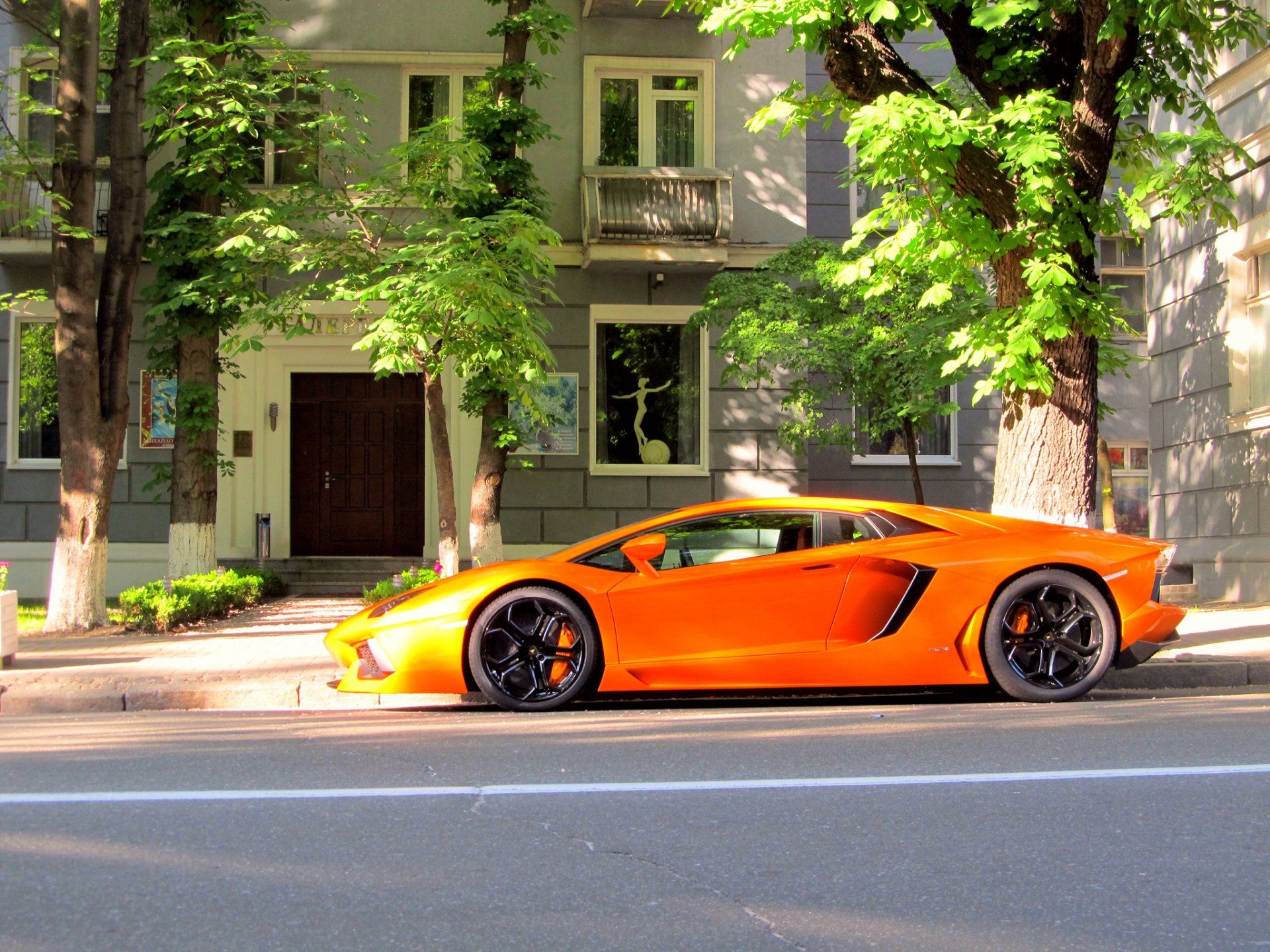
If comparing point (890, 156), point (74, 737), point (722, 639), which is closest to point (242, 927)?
point (74, 737)

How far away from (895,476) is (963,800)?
15.2 meters

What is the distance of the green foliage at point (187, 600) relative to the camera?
1226 centimetres

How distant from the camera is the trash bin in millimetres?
17906

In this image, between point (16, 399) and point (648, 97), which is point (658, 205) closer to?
point (648, 97)

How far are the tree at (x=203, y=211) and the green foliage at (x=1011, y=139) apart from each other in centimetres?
550

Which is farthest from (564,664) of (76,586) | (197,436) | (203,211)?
(203,211)

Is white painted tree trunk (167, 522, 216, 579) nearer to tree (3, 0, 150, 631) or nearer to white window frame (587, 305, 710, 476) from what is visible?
tree (3, 0, 150, 631)

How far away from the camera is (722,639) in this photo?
7477 millimetres

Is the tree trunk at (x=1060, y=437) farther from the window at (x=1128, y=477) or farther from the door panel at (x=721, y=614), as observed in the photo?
the window at (x=1128, y=477)

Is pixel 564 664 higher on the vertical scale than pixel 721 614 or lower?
lower

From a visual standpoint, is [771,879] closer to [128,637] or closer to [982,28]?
[982,28]

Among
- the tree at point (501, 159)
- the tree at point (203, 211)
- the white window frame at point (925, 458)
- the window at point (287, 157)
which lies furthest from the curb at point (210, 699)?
the white window frame at point (925, 458)

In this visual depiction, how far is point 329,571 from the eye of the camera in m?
17.6

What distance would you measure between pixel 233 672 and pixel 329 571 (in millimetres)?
8544
